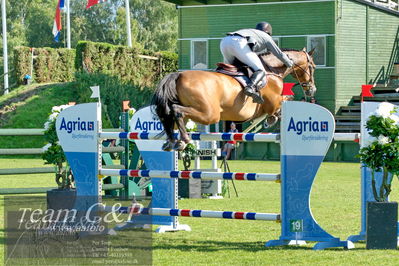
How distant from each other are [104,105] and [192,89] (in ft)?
80.6

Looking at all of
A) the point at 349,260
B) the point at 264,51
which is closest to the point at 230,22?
the point at 264,51

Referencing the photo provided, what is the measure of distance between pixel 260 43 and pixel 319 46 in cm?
2472

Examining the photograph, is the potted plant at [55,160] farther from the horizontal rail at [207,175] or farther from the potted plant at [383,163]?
the potted plant at [383,163]

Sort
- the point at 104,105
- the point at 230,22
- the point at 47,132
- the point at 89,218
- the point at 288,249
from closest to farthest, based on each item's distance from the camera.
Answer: the point at 288,249
the point at 89,218
the point at 47,132
the point at 104,105
the point at 230,22

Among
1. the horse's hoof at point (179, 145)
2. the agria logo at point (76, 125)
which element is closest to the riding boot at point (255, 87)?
the horse's hoof at point (179, 145)

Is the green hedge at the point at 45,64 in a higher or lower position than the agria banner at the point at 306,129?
higher

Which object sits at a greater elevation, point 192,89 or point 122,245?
point 192,89

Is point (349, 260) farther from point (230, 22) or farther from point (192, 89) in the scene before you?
point (230, 22)

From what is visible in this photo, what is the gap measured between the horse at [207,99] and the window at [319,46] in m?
24.2

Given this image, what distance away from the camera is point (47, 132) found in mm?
10086

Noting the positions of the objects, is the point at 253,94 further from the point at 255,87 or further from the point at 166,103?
the point at 166,103

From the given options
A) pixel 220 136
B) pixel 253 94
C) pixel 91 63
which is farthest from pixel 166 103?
pixel 91 63

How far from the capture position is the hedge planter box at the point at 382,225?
27.3 ft

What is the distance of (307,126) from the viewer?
8445 millimetres
